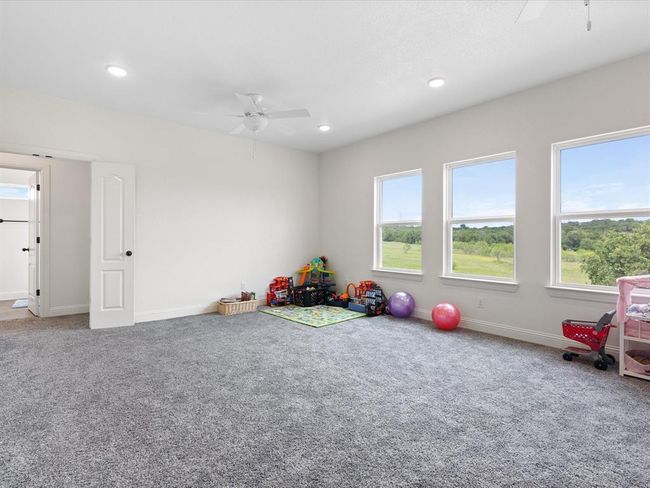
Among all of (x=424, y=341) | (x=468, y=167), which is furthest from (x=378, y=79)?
(x=424, y=341)

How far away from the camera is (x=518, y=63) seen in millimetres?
3404

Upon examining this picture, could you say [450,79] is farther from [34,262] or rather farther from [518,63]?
[34,262]

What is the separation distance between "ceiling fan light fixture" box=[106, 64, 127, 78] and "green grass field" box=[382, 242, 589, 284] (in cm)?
427

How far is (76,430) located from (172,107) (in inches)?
152

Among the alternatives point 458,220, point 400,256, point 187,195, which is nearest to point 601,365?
point 458,220

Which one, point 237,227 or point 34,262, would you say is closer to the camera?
point 34,262

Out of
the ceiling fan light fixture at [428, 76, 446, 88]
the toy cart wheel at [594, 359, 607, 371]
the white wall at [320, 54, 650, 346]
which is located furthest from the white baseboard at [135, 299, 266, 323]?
the toy cart wheel at [594, 359, 607, 371]

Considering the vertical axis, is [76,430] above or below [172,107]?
below

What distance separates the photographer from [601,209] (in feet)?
11.6

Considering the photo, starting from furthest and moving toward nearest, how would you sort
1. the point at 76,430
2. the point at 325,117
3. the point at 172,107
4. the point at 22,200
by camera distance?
the point at 22,200
the point at 325,117
the point at 172,107
the point at 76,430

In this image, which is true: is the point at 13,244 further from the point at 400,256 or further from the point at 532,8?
the point at 532,8

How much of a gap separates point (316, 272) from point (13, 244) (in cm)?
590

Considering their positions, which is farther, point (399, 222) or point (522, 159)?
point (399, 222)

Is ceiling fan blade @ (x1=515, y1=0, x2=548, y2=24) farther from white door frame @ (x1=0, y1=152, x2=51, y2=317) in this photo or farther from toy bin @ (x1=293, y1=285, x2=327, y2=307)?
white door frame @ (x1=0, y1=152, x2=51, y2=317)
